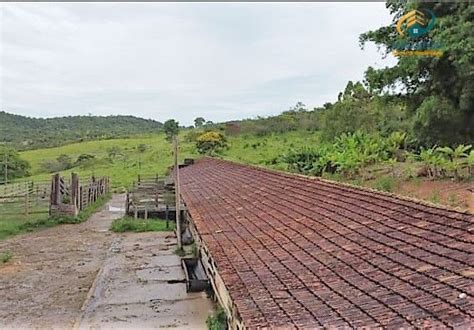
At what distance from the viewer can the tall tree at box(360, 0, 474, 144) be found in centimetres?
1106

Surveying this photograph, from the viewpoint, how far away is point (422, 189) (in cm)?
1016

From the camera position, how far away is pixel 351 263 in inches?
147

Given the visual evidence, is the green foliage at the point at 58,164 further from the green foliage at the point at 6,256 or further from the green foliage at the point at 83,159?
the green foliage at the point at 6,256

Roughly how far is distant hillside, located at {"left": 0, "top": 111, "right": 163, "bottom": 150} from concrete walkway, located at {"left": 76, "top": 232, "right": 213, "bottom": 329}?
136 feet

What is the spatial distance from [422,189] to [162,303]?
19.0ft

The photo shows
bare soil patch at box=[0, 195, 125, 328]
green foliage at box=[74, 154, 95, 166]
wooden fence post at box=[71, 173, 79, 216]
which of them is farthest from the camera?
green foliage at box=[74, 154, 95, 166]

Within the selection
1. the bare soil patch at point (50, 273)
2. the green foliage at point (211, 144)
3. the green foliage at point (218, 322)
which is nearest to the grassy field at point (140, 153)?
the green foliage at point (211, 144)

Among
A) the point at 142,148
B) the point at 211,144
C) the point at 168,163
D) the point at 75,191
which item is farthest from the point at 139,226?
the point at 142,148

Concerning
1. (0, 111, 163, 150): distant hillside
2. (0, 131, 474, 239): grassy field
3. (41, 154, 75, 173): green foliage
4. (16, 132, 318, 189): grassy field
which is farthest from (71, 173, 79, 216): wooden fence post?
(0, 111, 163, 150): distant hillside

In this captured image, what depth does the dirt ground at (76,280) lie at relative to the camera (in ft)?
28.0

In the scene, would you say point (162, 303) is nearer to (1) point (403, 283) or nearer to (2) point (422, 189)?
(2) point (422, 189)

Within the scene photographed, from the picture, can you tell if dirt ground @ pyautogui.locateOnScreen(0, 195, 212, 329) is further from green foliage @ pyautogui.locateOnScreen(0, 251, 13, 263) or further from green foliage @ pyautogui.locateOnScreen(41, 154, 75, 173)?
green foliage @ pyautogui.locateOnScreen(41, 154, 75, 173)

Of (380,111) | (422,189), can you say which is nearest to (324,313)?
(422,189)

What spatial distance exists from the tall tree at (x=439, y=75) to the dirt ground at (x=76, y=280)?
7.56 meters
